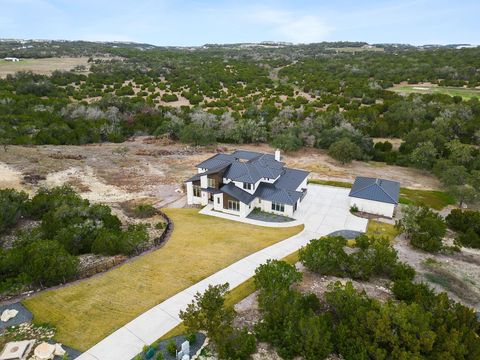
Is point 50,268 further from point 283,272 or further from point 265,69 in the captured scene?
point 265,69

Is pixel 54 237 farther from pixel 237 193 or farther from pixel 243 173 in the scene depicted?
pixel 243 173

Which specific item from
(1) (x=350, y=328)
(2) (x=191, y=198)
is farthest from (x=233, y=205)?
(1) (x=350, y=328)

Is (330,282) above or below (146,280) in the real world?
below

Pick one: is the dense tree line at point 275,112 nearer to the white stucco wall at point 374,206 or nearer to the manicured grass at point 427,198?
the manicured grass at point 427,198

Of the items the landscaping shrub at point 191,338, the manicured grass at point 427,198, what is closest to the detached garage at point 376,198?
the manicured grass at point 427,198

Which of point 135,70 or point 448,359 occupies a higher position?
point 135,70

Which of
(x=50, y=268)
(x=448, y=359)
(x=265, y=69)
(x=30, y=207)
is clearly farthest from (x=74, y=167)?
(x=265, y=69)
